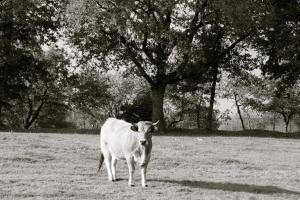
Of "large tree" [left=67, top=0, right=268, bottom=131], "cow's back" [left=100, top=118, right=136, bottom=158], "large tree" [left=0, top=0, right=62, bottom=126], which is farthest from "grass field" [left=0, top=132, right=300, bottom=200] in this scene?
"large tree" [left=0, top=0, right=62, bottom=126]

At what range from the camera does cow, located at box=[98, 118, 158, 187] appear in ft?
55.8

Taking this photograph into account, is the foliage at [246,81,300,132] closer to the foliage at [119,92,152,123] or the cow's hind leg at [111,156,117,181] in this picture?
the foliage at [119,92,152,123]

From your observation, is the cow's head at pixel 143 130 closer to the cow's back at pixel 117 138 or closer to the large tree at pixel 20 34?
the cow's back at pixel 117 138

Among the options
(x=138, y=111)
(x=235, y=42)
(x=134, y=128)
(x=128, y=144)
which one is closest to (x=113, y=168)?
(x=128, y=144)

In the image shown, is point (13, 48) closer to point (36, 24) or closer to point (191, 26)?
point (36, 24)

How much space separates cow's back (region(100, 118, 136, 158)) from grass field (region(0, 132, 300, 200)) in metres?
1.08

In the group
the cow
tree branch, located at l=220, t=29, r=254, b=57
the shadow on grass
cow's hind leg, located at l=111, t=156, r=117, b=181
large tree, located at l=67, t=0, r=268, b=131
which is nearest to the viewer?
the cow

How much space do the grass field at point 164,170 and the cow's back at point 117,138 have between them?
1078 mm

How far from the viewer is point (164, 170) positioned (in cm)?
2258

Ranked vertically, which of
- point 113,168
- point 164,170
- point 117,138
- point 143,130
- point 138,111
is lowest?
point 164,170

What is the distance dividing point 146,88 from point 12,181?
77046 millimetres

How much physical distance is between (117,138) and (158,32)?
2404 cm

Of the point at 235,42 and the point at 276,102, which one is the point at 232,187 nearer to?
the point at 235,42

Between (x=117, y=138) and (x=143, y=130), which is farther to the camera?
(x=117, y=138)
